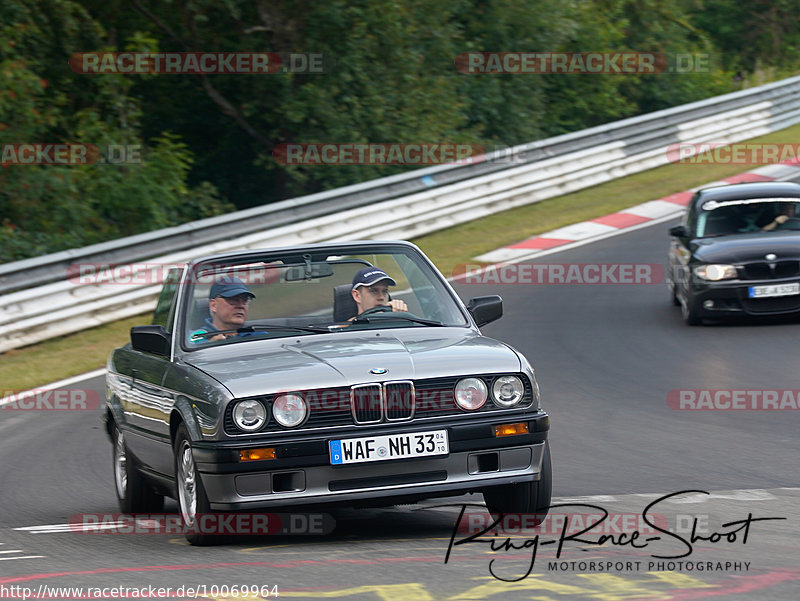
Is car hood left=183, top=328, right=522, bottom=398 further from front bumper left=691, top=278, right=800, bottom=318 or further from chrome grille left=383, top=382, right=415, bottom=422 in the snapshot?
front bumper left=691, top=278, right=800, bottom=318

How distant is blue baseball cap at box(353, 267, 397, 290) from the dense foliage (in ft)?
45.0

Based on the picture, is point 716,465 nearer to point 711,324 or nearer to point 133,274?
point 711,324

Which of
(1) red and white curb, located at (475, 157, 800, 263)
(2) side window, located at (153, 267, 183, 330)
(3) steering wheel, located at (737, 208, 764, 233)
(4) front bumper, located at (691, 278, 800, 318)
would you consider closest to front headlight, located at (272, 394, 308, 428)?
(2) side window, located at (153, 267, 183, 330)

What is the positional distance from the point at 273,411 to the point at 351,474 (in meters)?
0.45

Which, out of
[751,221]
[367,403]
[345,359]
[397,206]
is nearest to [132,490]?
[345,359]

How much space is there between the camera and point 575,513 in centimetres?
673

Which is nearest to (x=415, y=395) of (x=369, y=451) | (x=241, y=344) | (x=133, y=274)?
(x=369, y=451)

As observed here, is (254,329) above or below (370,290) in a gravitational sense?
below

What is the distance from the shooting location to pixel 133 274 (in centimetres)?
1659

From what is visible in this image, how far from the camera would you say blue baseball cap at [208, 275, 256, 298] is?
7.29 m

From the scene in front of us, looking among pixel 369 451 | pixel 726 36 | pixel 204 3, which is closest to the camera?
pixel 369 451

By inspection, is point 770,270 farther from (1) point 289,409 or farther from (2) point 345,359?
(1) point 289,409

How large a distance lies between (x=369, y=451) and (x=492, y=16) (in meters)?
25.7

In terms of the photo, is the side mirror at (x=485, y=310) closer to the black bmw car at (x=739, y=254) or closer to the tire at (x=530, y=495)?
the tire at (x=530, y=495)
